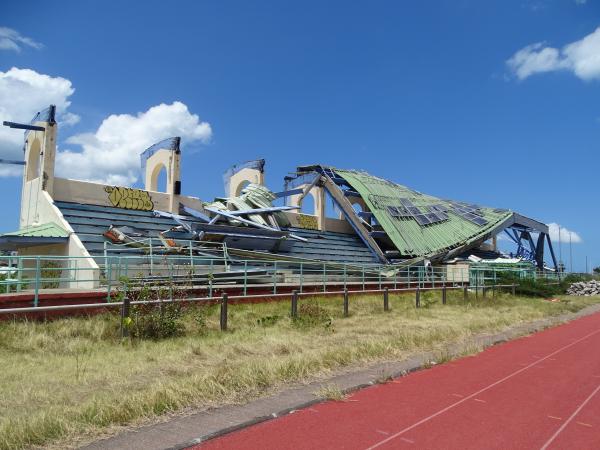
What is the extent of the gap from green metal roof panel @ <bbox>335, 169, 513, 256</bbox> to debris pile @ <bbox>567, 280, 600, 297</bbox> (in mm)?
8157

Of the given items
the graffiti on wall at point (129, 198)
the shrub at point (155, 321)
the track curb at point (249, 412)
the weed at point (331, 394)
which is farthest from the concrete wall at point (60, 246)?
the weed at point (331, 394)

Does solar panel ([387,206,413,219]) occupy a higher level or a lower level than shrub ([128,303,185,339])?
higher

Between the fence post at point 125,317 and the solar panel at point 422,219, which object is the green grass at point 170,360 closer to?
the fence post at point 125,317

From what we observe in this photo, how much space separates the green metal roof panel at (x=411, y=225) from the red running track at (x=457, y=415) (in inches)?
1186

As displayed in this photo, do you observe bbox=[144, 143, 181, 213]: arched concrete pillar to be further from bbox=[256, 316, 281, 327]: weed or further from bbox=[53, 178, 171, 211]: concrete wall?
bbox=[256, 316, 281, 327]: weed

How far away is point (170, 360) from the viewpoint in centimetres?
916

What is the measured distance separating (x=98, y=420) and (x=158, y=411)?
2.33 feet

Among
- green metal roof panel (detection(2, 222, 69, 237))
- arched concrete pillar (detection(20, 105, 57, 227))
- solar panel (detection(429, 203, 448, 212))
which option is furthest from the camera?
solar panel (detection(429, 203, 448, 212))

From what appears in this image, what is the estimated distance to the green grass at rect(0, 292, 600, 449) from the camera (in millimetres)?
5794

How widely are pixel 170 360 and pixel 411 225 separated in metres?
34.8

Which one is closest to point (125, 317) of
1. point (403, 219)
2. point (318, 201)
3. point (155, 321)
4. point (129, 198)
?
point (155, 321)

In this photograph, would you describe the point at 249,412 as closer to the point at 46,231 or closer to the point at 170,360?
the point at 170,360

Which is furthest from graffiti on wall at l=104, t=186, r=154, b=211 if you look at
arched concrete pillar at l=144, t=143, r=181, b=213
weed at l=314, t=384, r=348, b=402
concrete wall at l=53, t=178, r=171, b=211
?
weed at l=314, t=384, r=348, b=402

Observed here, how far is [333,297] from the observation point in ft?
71.7
